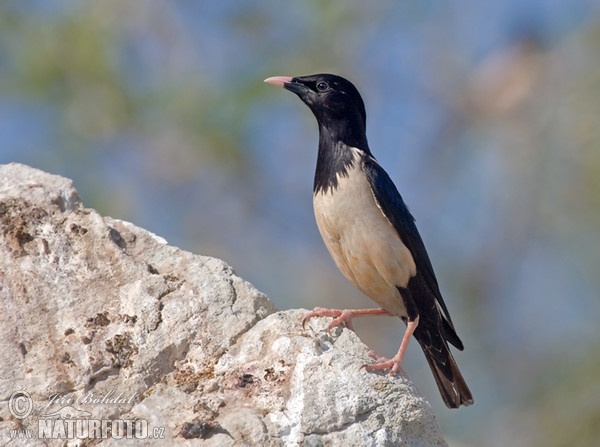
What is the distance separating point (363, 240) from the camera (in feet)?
21.9

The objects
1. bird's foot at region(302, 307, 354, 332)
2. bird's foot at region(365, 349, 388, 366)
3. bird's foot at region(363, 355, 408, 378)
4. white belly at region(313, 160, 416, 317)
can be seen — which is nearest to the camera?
bird's foot at region(363, 355, 408, 378)

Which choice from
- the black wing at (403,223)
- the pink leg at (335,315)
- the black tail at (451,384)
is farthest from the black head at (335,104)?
the black tail at (451,384)

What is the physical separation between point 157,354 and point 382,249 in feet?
6.48

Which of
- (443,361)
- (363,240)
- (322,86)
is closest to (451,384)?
(443,361)

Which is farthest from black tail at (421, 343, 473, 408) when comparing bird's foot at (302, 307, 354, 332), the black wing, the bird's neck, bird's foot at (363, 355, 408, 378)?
bird's foot at (363, 355, 408, 378)

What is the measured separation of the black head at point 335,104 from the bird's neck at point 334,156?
15 mm

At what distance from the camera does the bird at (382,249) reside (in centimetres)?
671

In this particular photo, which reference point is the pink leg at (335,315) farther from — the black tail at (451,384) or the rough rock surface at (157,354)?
the black tail at (451,384)

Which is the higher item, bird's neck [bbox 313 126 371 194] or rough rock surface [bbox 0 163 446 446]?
bird's neck [bbox 313 126 371 194]

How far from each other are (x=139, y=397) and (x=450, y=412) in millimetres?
7456

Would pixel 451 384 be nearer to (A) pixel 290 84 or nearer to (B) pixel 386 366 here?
(B) pixel 386 366

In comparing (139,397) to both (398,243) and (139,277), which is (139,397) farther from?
(398,243)

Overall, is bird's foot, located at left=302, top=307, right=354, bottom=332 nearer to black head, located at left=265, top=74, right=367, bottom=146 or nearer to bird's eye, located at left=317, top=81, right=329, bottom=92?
black head, located at left=265, top=74, right=367, bottom=146

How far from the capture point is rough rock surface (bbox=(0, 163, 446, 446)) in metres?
4.89
